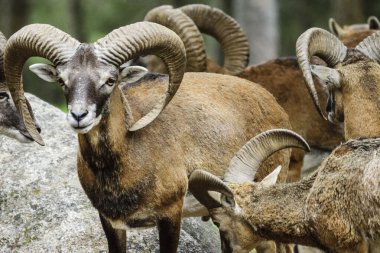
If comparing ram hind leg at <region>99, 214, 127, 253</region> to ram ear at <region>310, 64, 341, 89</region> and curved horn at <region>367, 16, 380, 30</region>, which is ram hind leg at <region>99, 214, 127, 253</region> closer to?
ram ear at <region>310, 64, 341, 89</region>

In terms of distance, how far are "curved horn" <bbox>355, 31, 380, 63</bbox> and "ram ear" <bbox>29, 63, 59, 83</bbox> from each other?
4695mm

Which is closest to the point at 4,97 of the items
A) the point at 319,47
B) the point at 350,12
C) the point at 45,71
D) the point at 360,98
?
the point at 45,71

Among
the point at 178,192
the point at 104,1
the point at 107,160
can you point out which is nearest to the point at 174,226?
the point at 178,192

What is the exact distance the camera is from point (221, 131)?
1163 cm

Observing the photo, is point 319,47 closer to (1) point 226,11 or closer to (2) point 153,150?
(2) point 153,150

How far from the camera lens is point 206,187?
34.2ft

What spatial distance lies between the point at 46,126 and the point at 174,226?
432 centimetres

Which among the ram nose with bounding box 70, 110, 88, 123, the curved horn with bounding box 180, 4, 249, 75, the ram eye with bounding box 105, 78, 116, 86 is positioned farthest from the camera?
the curved horn with bounding box 180, 4, 249, 75

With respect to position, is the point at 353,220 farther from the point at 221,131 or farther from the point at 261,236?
the point at 221,131

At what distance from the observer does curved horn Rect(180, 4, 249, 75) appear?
16656 millimetres

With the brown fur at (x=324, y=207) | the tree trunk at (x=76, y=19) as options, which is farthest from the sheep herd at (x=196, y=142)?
the tree trunk at (x=76, y=19)

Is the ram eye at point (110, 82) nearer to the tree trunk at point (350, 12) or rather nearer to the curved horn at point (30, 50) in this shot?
the curved horn at point (30, 50)

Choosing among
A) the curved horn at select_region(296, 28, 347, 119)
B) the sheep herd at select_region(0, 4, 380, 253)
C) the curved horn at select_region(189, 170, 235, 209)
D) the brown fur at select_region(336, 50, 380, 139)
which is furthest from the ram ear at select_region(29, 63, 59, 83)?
the brown fur at select_region(336, 50, 380, 139)

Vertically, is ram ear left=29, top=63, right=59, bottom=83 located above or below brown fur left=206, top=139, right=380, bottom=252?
above
